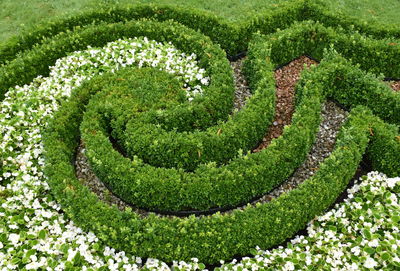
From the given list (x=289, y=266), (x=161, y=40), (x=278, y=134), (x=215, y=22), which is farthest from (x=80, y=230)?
(x=215, y=22)

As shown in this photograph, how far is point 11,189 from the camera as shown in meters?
10.2

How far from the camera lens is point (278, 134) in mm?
11859

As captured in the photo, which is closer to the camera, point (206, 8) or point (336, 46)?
point (336, 46)

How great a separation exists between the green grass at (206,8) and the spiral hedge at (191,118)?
7.91 ft

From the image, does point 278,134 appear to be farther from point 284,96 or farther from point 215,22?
point 215,22

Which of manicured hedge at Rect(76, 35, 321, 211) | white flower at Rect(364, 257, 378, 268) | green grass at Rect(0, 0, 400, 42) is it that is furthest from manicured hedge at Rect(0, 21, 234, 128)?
white flower at Rect(364, 257, 378, 268)

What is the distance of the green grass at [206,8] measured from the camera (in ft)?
56.4

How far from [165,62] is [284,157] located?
571cm

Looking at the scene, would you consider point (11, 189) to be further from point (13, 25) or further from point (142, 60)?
point (13, 25)

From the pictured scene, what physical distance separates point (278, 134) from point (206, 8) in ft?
27.2

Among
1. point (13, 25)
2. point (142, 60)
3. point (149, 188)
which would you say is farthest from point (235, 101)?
point (13, 25)

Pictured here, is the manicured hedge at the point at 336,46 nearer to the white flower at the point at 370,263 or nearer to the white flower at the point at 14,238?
the white flower at the point at 370,263

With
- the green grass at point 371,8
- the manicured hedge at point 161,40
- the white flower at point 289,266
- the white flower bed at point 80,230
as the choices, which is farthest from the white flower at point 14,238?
the green grass at point 371,8

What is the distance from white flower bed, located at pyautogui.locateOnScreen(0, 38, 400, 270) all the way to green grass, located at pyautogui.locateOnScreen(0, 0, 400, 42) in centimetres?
675
